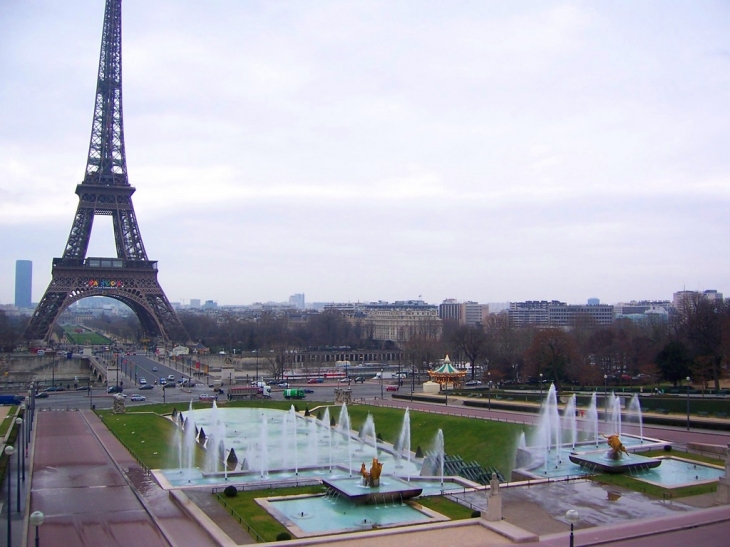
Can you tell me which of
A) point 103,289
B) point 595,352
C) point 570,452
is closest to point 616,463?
point 570,452

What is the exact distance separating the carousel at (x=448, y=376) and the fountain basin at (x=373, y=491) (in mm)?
45053

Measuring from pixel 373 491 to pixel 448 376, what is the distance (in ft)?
157

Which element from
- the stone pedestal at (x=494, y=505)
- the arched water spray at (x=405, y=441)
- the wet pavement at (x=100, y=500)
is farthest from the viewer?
the arched water spray at (x=405, y=441)

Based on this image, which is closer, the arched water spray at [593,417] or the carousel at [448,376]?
the arched water spray at [593,417]

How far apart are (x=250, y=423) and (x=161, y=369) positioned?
167 ft

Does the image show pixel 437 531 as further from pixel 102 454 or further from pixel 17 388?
pixel 17 388

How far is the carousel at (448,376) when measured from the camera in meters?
75.9

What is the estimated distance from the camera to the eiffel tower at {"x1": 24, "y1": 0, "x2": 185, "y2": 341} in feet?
352

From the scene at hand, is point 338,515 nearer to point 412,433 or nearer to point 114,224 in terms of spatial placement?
point 412,433

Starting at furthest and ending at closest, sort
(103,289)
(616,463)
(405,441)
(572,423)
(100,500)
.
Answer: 1. (103,289)
2. (405,441)
3. (572,423)
4. (616,463)
5. (100,500)

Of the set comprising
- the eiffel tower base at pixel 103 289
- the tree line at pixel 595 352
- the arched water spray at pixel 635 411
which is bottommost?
the arched water spray at pixel 635 411

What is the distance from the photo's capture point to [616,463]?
1318 inches

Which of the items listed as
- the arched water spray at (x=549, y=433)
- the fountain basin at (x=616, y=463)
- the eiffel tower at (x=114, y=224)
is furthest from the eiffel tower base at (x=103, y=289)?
the fountain basin at (x=616, y=463)

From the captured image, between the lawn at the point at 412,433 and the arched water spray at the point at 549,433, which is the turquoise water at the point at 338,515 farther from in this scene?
the arched water spray at the point at 549,433
